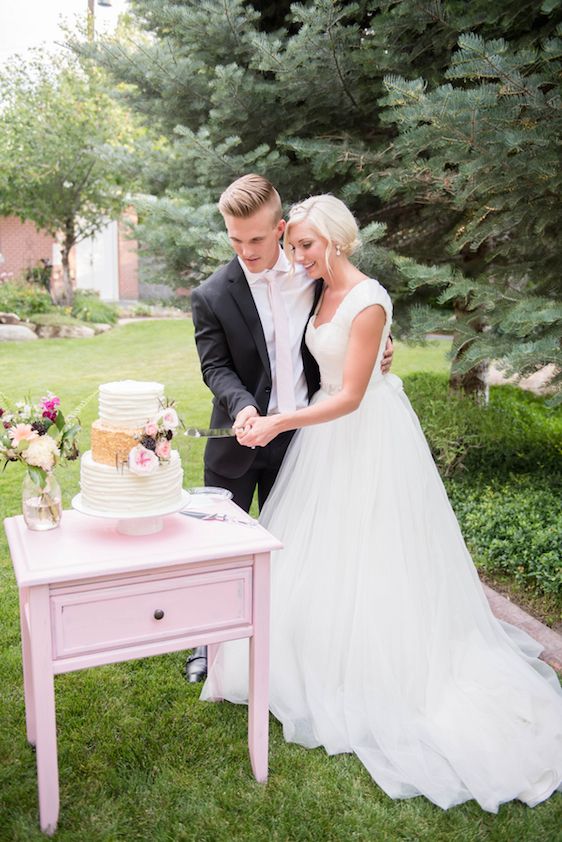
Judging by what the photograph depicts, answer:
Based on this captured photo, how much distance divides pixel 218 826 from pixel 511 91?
10.6ft

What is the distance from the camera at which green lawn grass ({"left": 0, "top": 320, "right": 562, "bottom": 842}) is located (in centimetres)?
235

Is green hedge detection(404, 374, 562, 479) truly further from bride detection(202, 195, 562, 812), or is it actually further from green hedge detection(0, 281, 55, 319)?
green hedge detection(0, 281, 55, 319)

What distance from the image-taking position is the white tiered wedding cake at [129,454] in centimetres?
228

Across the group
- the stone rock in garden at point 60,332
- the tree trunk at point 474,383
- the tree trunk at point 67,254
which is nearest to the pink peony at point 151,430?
the tree trunk at point 474,383

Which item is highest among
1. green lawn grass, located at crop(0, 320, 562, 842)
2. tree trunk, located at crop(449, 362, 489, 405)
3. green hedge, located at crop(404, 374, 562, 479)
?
tree trunk, located at crop(449, 362, 489, 405)

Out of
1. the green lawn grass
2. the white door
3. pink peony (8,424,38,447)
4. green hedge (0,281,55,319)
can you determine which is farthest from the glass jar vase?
the white door

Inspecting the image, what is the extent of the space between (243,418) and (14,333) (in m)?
12.6

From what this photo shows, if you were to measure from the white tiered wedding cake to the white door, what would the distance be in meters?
20.9

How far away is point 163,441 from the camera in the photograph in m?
2.30

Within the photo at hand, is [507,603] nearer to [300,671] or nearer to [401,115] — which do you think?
[300,671]

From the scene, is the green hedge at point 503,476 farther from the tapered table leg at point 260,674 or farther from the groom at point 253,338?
the tapered table leg at point 260,674

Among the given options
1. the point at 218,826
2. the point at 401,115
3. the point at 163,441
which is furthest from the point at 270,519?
the point at 401,115

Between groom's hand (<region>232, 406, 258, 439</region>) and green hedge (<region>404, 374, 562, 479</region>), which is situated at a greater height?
groom's hand (<region>232, 406, 258, 439</region>)

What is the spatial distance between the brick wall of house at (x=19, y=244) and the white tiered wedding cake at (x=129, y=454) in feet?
67.4
